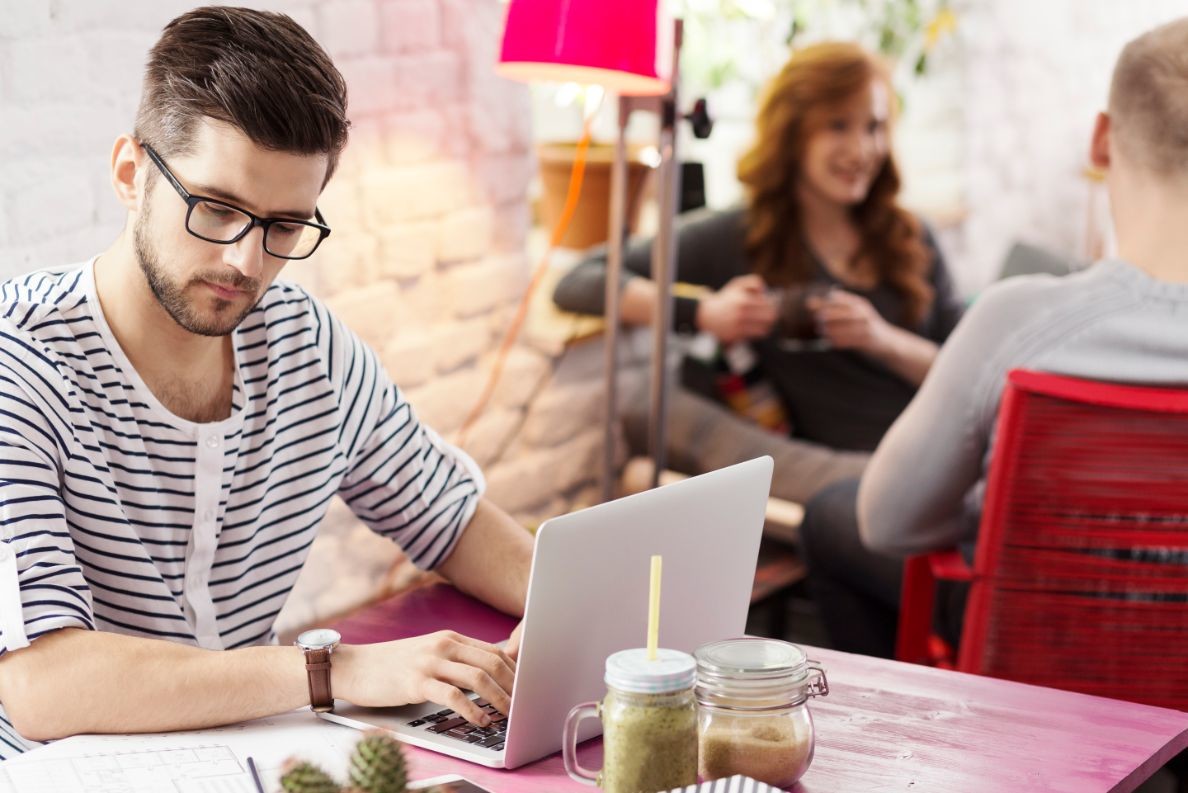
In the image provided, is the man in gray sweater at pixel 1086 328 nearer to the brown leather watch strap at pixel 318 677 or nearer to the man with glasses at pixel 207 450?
the man with glasses at pixel 207 450

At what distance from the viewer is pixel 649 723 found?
0.98 metres

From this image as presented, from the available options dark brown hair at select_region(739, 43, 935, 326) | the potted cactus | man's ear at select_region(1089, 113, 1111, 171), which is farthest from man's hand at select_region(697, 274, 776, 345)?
the potted cactus

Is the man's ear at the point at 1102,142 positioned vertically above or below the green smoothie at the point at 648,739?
above

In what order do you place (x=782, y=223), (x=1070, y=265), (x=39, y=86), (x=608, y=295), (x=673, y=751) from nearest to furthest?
(x=673, y=751) < (x=39, y=86) < (x=608, y=295) < (x=782, y=223) < (x=1070, y=265)

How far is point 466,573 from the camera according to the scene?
5.21ft

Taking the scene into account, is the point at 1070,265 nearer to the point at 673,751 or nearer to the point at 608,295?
the point at 608,295

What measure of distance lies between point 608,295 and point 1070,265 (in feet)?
4.45

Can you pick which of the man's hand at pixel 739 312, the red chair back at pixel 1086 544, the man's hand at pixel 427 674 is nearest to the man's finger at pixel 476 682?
the man's hand at pixel 427 674

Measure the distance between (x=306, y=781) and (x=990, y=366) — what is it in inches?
46.7

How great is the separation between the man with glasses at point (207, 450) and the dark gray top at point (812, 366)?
4.11ft

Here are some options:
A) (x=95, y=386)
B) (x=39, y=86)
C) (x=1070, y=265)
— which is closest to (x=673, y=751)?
(x=95, y=386)

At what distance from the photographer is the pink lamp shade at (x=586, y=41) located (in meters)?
1.85

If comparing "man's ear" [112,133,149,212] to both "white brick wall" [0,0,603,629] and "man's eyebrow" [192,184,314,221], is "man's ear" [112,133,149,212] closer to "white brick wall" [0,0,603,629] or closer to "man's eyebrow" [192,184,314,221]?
"man's eyebrow" [192,184,314,221]

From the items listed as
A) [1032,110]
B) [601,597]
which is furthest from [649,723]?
[1032,110]
